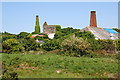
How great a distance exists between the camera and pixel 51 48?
113ft

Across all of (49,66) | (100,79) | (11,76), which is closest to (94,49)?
(49,66)

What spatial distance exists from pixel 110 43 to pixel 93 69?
21.2 m

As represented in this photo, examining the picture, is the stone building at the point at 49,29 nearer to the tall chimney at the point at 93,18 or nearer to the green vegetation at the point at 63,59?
the tall chimney at the point at 93,18

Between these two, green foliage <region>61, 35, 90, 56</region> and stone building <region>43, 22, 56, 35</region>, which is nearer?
green foliage <region>61, 35, 90, 56</region>

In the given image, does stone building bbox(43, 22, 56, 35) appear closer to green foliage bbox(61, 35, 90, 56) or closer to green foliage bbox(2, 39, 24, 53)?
green foliage bbox(2, 39, 24, 53)

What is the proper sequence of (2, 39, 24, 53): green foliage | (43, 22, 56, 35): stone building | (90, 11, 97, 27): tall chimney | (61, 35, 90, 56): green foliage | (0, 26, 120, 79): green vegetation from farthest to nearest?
(43, 22, 56, 35): stone building, (90, 11, 97, 27): tall chimney, (2, 39, 24, 53): green foliage, (61, 35, 90, 56): green foliage, (0, 26, 120, 79): green vegetation

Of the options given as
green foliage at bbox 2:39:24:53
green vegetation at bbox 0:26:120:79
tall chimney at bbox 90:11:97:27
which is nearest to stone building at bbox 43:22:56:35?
tall chimney at bbox 90:11:97:27

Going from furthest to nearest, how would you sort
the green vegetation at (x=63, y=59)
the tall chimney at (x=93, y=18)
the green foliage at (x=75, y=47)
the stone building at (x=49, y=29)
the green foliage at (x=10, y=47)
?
the stone building at (x=49, y=29)
the tall chimney at (x=93, y=18)
the green foliage at (x=10, y=47)
the green foliage at (x=75, y=47)
the green vegetation at (x=63, y=59)

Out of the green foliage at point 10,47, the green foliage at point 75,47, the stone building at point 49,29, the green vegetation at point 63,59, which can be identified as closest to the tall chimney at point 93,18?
the stone building at point 49,29

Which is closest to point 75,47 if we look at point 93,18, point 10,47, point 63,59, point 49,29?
point 63,59

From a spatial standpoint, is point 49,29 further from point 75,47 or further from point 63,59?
point 63,59

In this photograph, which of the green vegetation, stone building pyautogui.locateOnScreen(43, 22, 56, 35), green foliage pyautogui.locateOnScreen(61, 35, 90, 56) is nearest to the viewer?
the green vegetation

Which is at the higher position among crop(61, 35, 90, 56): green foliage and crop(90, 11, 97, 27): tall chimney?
crop(90, 11, 97, 27): tall chimney

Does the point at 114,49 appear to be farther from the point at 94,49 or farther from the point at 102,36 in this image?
the point at 102,36
